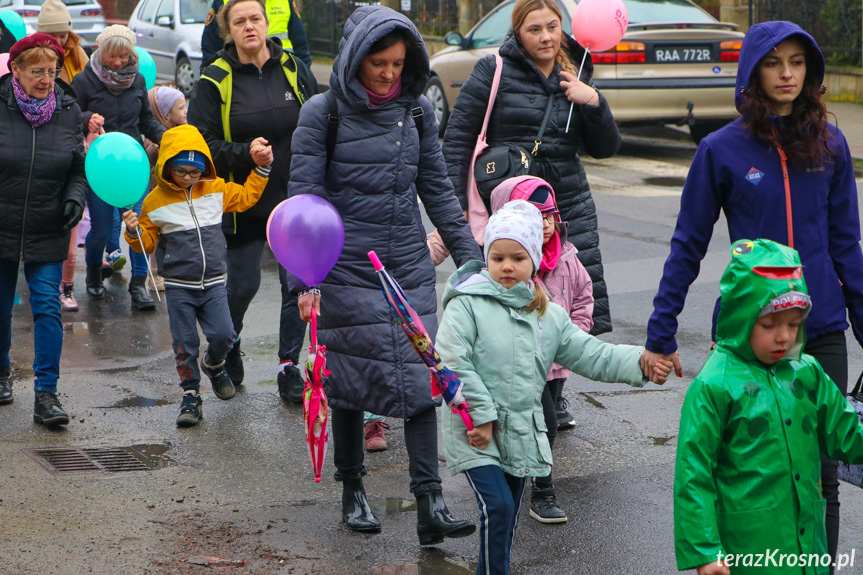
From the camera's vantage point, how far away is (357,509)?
467 cm

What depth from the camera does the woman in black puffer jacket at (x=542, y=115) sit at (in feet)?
18.4

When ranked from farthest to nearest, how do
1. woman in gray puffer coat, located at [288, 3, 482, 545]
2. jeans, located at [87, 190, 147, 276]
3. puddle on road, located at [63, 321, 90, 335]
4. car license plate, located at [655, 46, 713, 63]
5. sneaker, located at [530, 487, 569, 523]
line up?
car license plate, located at [655, 46, 713, 63], jeans, located at [87, 190, 147, 276], puddle on road, located at [63, 321, 90, 335], sneaker, located at [530, 487, 569, 523], woman in gray puffer coat, located at [288, 3, 482, 545]

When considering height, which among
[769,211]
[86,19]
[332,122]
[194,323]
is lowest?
[194,323]

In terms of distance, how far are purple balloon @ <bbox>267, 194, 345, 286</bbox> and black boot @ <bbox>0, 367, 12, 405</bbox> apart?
2.59 meters

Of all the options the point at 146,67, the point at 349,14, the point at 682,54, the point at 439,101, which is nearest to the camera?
the point at 146,67

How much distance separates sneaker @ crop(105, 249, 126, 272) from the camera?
373 inches

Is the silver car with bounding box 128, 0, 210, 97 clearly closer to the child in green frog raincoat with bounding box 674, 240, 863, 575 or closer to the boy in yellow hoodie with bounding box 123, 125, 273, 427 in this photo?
the boy in yellow hoodie with bounding box 123, 125, 273, 427

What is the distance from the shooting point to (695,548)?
305 cm

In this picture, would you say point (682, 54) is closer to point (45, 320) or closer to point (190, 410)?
point (190, 410)

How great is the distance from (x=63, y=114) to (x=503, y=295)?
311 centimetres

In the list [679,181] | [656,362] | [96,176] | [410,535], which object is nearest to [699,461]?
[656,362]

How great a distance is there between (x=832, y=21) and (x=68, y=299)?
1427 centimetres

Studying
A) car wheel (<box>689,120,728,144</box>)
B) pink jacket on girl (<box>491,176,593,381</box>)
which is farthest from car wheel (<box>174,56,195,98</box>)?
pink jacket on girl (<box>491,176,593,381</box>)

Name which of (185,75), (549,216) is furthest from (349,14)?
(549,216)
